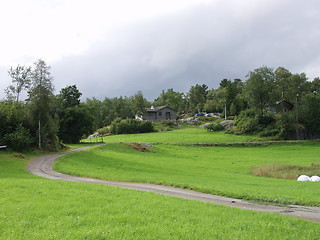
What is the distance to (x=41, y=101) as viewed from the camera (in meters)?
A: 45.4

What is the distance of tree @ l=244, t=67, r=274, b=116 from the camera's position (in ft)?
276

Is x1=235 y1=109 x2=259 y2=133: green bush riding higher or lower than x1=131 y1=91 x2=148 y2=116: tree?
lower

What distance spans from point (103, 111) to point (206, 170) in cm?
10616

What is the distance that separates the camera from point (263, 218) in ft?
35.9

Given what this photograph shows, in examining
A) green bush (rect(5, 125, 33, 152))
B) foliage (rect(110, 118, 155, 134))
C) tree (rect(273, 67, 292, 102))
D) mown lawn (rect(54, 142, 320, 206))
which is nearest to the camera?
mown lawn (rect(54, 142, 320, 206))

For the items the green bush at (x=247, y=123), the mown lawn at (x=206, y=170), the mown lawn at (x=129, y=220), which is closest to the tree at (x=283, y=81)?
the green bush at (x=247, y=123)

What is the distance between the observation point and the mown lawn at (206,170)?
17.6 meters

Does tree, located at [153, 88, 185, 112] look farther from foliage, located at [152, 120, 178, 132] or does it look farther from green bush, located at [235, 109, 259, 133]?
green bush, located at [235, 109, 259, 133]

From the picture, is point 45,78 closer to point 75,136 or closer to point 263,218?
point 75,136

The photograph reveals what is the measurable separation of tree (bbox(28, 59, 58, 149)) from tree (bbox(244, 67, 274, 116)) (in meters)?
58.6

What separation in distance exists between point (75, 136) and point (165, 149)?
25205 millimetres

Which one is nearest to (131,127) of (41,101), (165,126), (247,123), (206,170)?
(165,126)

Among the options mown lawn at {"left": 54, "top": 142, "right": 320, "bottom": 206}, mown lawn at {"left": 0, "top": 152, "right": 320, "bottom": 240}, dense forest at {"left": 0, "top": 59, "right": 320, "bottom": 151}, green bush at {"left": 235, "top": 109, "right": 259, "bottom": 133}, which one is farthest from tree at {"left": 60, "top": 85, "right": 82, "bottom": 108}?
mown lawn at {"left": 0, "top": 152, "right": 320, "bottom": 240}

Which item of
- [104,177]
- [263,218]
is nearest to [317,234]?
[263,218]
